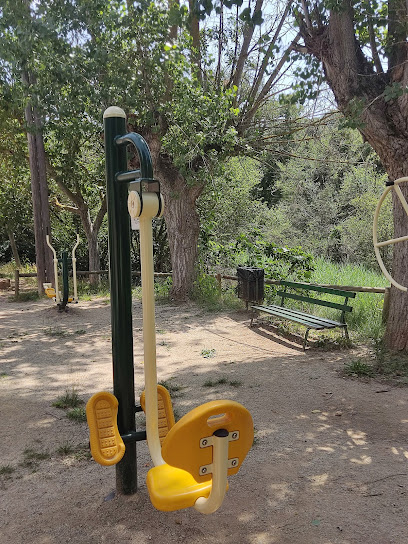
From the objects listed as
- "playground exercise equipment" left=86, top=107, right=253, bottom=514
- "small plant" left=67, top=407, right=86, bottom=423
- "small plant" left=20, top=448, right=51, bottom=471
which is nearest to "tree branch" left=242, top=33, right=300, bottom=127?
"small plant" left=67, top=407, right=86, bottom=423

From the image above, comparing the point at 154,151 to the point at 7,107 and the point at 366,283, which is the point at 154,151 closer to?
the point at 7,107

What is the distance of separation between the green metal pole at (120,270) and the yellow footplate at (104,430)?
0.10 m

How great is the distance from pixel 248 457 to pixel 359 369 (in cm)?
227

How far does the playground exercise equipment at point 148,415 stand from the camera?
1.67 meters

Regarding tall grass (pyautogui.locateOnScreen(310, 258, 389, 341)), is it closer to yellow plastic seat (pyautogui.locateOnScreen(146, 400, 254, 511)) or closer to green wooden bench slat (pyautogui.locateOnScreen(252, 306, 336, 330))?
green wooden bench slat (pyautogui.locateOnScreen(252, 306, 336, 330))

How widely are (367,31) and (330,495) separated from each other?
17.3 ft

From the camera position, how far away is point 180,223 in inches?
385

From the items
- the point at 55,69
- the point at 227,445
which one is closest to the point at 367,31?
the point at 55,69

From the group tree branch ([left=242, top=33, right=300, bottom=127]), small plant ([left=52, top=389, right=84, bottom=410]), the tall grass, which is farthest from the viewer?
tree branch ([left=242, top=33, right=300, bottom=127])

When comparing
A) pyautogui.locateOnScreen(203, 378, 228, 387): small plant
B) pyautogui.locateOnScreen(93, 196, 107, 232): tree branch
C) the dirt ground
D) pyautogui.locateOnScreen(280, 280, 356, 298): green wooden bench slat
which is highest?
pyautogui.locateOnScreen(93, 196, 107, 232): tree branch

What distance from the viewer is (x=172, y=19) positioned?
4.41m

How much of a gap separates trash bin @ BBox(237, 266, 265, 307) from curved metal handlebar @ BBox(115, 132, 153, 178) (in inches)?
244

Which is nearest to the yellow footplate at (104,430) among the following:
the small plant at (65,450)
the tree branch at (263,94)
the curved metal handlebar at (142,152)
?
the curved metal handlebar at (142,152)

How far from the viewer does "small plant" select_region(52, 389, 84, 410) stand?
4.07m
